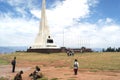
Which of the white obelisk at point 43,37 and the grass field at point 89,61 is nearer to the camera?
the grass field at point 89,61

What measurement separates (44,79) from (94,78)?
451 cm

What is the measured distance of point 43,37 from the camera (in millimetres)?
76875

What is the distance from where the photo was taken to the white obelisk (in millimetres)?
74856

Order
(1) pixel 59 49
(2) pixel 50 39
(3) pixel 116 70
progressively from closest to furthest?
(3) pixel 116 70 < (1) pixel 59 49 < (2) pixel 50 39

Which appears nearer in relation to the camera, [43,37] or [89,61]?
[89,61]

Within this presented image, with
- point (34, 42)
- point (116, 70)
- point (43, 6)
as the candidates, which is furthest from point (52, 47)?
point (116, 70)

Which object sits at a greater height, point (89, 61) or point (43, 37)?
point (43, 37)

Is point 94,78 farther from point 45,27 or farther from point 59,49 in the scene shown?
point 45,27

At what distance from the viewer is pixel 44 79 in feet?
Answer: 85.6

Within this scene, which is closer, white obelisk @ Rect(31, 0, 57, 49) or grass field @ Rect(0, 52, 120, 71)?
grass field @ Rect(0, 52, 120, 71)

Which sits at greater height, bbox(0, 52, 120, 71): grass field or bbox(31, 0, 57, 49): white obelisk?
bbox(31, 0, 57, 49): white obelisk

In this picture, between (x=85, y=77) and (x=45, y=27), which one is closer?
(x=85, y=77)

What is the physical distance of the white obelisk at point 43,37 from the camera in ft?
246

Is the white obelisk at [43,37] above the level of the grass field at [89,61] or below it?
above
